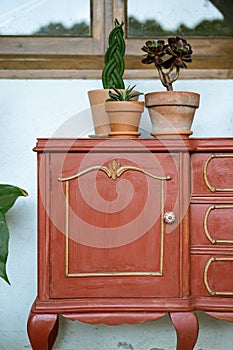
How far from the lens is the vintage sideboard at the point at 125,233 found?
56.8 inches

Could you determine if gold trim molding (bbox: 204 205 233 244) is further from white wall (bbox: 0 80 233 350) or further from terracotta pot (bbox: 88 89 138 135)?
white wall (bbox: 0 80 233 350)

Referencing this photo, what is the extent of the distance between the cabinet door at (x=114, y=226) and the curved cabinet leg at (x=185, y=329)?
0.07 meters

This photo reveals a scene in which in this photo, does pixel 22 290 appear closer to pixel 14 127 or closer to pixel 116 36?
pixel 14 127

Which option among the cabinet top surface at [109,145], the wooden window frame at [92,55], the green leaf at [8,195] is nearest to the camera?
the cabinet top surface at [109,145]

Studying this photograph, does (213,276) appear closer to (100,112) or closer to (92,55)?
(100,112)

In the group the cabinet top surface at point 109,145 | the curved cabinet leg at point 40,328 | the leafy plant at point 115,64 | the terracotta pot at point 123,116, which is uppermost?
the leafy plant at point 115,64

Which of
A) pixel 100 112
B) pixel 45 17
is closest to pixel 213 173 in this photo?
pixel 100 112

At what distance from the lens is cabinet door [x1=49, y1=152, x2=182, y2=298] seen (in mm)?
1446

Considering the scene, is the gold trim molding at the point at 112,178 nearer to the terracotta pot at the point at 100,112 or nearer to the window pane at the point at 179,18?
the terracotta pot at the point at 100,112

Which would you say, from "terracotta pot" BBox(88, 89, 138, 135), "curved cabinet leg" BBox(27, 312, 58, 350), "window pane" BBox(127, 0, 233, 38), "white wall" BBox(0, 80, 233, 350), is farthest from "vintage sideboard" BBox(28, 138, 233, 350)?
"window pane" BBox(127, 0, 233, 38)

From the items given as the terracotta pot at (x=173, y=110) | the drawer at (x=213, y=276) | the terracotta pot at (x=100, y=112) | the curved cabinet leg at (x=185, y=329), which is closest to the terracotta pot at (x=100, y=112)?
the terracotta pot at (x=100, y=112)

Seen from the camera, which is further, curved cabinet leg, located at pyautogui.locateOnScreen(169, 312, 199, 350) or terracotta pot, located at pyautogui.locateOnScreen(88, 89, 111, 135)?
terracotta pot, located at pyautogui.locateOnScreen(88, 89, 111, 135)

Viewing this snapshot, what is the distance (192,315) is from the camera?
145 cm

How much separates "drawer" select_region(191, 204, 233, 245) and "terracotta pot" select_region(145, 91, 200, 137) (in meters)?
0.23
